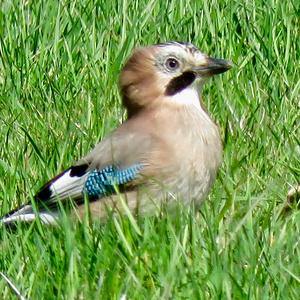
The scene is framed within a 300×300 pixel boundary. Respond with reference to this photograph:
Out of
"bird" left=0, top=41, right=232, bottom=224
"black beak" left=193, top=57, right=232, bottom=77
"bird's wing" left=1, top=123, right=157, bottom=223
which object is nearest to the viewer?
"bird" left=0, top=41, right=232, bottom=224

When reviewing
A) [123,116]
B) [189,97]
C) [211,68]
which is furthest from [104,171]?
[123,116]

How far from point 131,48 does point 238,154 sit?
4.20 feet

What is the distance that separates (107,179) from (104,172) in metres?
0.09

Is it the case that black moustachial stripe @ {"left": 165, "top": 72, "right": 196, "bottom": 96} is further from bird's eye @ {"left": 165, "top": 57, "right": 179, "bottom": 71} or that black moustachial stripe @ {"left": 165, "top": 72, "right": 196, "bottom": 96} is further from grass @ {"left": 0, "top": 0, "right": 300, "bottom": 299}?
grass @ {"left": 0, "top": 0, "right": 300, "bottom": 299}

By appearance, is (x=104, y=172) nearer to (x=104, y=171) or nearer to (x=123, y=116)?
(x=104, y=171)

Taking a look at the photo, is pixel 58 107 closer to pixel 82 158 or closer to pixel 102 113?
pixel 102 113

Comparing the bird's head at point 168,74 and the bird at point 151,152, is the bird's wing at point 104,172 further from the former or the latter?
the bird's head at point 168,74

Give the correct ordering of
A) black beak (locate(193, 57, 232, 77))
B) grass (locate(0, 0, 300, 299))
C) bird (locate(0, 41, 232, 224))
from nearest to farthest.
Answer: grass (locate(0, 0, 300, 299)) → bird (locate(0, 41, 232, 224)) → black beak (locate(193, 57, 232, 77))

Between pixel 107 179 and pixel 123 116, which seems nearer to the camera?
pixel 107 179

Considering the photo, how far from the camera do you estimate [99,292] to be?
13.0 feet

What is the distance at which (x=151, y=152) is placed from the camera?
16.9 feet


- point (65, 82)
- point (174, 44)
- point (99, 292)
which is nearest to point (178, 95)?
point (174, 44)

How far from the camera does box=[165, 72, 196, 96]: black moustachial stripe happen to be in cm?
543

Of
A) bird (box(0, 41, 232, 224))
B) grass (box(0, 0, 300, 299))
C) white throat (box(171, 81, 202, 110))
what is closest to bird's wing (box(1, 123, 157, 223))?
bird (box(0, 41, 232, 224))
